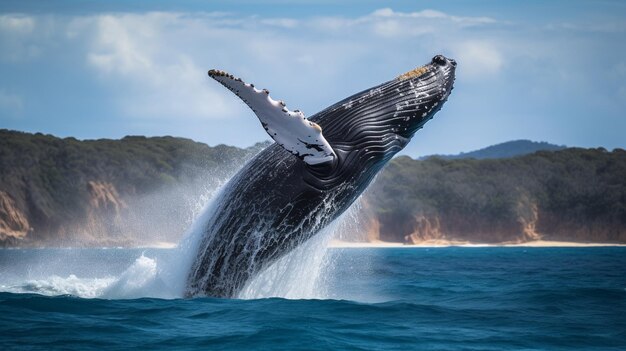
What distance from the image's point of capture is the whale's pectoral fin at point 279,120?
25.3 feet

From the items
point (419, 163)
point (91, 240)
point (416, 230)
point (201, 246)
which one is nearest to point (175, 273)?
point (201, 246)

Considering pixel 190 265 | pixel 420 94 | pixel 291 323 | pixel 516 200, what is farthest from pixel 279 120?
pixel 516 200

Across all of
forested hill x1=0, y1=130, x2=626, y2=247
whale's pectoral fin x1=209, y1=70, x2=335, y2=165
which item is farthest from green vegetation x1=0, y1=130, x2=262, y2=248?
whale's pectoral fin x1=209, y1=70, x2=335, y2=165

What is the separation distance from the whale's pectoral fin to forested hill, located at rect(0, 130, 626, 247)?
58.1 m

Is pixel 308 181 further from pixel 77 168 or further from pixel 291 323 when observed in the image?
pixel 77 168

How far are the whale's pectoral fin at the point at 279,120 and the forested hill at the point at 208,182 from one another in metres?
58.1

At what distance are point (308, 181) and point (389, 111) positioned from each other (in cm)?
122

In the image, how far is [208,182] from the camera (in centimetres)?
6775

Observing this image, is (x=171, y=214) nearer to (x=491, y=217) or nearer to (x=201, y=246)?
(x=491, y=217)

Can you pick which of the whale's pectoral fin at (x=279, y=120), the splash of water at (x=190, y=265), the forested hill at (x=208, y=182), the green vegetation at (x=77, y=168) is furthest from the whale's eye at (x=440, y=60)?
the green vegetation at (x=77, y=168)

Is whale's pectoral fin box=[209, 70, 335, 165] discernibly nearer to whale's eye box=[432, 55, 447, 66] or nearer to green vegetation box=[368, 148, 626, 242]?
whale's eye box=[432, 55, 447, 66]

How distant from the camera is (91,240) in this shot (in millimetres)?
68500

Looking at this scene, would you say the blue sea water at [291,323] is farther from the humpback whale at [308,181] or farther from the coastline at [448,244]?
the coastline at [448,244]

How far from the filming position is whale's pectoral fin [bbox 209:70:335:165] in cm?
772
